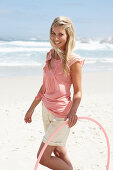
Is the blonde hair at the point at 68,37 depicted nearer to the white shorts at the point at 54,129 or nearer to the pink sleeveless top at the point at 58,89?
the pink sleeveless top at the point at 58,89

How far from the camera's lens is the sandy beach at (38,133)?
3.83 m

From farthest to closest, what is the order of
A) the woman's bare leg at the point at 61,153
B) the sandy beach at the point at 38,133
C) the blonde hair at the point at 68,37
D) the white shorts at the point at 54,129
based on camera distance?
the sandy beach at the point at 38,133, the woman's bare leg at the point at 61,153, the white shorts at the point at 54,129, the blonde hair at the point at 68,37

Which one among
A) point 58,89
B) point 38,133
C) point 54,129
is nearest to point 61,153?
point 54,129

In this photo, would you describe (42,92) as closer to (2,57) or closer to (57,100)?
(57,100)

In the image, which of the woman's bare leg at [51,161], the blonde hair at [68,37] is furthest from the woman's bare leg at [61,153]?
the blonde hair at [68,37]

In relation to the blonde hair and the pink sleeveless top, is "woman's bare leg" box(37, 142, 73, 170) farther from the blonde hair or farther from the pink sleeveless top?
the blonde hair

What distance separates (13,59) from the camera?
46.1ft

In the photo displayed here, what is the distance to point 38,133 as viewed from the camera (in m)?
4.70

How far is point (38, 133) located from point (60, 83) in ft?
7.29

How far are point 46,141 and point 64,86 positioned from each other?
0.47 meters

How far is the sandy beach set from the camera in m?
3.83

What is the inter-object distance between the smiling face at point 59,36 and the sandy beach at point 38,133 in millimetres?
1650

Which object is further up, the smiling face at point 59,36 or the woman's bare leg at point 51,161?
the smiling face at point 59,36

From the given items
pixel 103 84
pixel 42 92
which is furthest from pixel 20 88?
pixel 42 92
